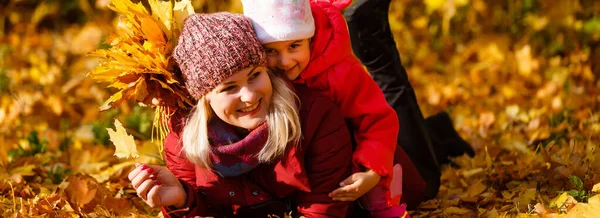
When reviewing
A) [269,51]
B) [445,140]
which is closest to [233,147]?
[269,51]

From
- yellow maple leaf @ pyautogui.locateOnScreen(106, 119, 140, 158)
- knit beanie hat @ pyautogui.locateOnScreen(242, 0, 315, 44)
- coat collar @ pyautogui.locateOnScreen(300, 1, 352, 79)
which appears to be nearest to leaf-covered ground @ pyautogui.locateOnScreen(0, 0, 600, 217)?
yellow maple leaf @ pyautogui.locateOnScreen(106, 119, 140, 158)

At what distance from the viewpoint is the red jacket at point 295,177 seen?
296 centimetres

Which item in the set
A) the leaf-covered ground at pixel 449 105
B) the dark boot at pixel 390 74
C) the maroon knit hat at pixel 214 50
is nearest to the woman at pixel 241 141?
the maroon knit hat at pixel 214 50

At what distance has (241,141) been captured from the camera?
290 cm

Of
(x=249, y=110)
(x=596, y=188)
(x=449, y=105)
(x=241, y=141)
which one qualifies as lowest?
(x=449, y=105)

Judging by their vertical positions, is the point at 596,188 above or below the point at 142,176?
below

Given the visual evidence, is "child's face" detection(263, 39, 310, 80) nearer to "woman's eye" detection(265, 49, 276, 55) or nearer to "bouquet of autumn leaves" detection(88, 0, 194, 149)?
"woman's eye" detection(265, 49, 276, 55)

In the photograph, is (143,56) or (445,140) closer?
(143,56)

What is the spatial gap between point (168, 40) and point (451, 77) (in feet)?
10.6

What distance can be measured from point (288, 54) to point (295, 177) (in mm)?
424

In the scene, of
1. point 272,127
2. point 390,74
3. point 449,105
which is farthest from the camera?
point 449,105

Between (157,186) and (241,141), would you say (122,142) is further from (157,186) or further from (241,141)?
(241,141)

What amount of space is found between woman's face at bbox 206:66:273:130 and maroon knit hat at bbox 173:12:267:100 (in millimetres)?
32

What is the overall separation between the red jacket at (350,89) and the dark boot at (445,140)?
114 centimetres
